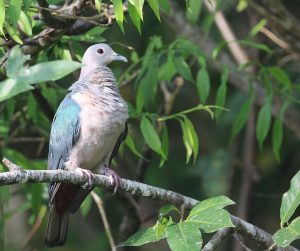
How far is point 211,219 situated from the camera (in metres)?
3.68

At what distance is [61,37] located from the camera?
4.95 meters

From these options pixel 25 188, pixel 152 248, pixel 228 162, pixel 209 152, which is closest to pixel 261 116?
pixel 25 188

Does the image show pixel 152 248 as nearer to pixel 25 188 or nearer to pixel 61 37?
pixel 25 188

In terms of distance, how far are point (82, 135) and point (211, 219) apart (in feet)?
4.90

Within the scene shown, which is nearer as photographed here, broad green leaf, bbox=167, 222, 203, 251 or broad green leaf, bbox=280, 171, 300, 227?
broad green leaf, bbox=167, 222, 203, 251

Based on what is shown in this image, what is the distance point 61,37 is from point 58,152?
734 millimetres

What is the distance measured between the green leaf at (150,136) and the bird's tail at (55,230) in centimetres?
84

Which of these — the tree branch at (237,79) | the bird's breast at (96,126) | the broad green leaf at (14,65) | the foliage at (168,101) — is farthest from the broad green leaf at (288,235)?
the tree branch at (237,79)

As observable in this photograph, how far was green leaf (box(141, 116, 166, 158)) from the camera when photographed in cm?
477

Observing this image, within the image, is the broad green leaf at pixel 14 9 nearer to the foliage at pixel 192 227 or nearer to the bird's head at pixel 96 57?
the foliage at pixel 192 227

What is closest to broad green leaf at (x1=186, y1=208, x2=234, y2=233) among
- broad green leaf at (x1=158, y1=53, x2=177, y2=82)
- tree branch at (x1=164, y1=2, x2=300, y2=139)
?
broad green leaf at (x1=158, y1=53, x2=177, y2=82)

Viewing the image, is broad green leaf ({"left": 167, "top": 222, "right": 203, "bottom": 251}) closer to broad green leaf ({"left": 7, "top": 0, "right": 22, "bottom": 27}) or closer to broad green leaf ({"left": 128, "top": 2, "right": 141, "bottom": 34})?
broad green leaf ({"left": 128, "top": 2, "right": 141, "bottom": 34})

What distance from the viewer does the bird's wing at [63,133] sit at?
4902 mm

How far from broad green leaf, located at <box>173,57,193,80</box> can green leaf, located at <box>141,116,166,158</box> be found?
0.47 m
